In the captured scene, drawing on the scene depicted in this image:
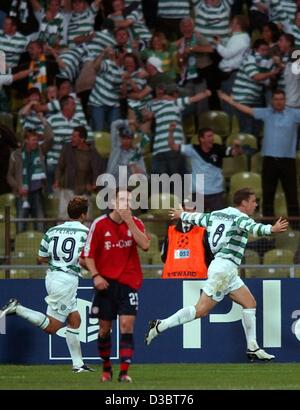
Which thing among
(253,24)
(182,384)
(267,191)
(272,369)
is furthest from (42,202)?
(182,384)

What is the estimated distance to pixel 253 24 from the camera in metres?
23.4

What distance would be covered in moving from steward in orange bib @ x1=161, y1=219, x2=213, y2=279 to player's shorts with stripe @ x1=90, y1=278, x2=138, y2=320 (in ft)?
10.2

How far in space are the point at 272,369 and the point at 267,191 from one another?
550 centimetres

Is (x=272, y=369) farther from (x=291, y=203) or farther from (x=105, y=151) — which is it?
(x=105, y=151)

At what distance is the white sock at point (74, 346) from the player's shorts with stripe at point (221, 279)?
155 centimetres

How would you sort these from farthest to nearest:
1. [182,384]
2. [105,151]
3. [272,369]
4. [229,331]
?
[105,151]
[229,331]
[272,369]
[182,384]

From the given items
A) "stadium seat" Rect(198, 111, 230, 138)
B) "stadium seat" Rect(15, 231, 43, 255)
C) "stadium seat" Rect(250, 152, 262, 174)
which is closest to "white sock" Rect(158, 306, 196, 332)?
"stadium seat" Rect(15, 231, 43, 255)

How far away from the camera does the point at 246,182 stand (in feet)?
70.3

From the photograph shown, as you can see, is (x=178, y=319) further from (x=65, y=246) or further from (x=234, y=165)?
(x=234, y=165)

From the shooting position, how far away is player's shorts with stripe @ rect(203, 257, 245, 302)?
52.1 ft

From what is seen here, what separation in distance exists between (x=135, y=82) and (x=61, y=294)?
736 centimetres

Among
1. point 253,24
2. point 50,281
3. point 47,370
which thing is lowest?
point 47,370
